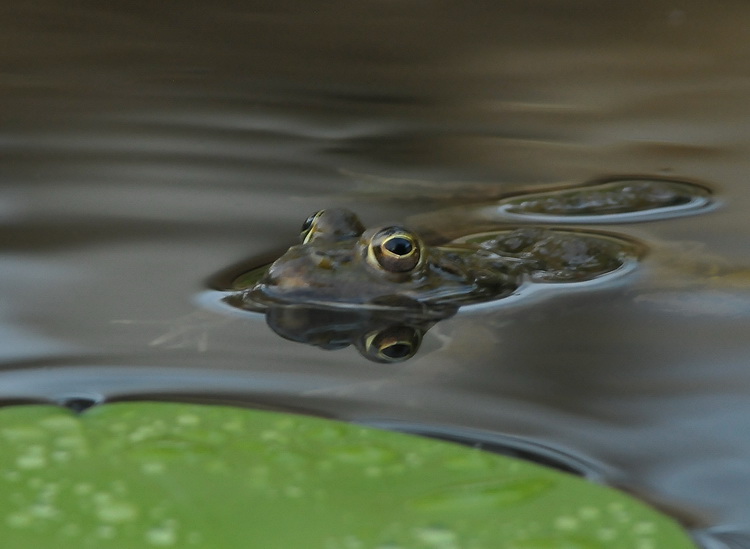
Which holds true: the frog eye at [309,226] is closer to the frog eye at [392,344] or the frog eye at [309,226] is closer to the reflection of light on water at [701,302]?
the frog eye at [392,344]

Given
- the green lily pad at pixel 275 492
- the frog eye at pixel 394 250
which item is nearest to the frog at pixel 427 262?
the frog eye at pixel 394 250

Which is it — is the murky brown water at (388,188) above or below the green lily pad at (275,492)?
above

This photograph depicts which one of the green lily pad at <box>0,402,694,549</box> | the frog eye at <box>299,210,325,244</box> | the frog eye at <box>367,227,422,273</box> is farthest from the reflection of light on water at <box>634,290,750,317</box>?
the green lily pad at <box>0,402,694,549</box>

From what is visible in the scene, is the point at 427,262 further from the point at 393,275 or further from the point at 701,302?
the point at 701,302

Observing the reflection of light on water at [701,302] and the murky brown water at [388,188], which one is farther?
the reflection of light on water at [701,302]

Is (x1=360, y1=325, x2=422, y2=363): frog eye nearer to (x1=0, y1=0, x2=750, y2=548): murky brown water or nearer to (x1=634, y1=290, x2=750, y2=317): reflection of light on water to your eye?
(x1=0, y1=0, x2=750, y2=548): murky brown water

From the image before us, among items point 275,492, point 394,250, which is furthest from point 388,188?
point 275,492

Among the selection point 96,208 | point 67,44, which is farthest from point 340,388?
point 67,44
